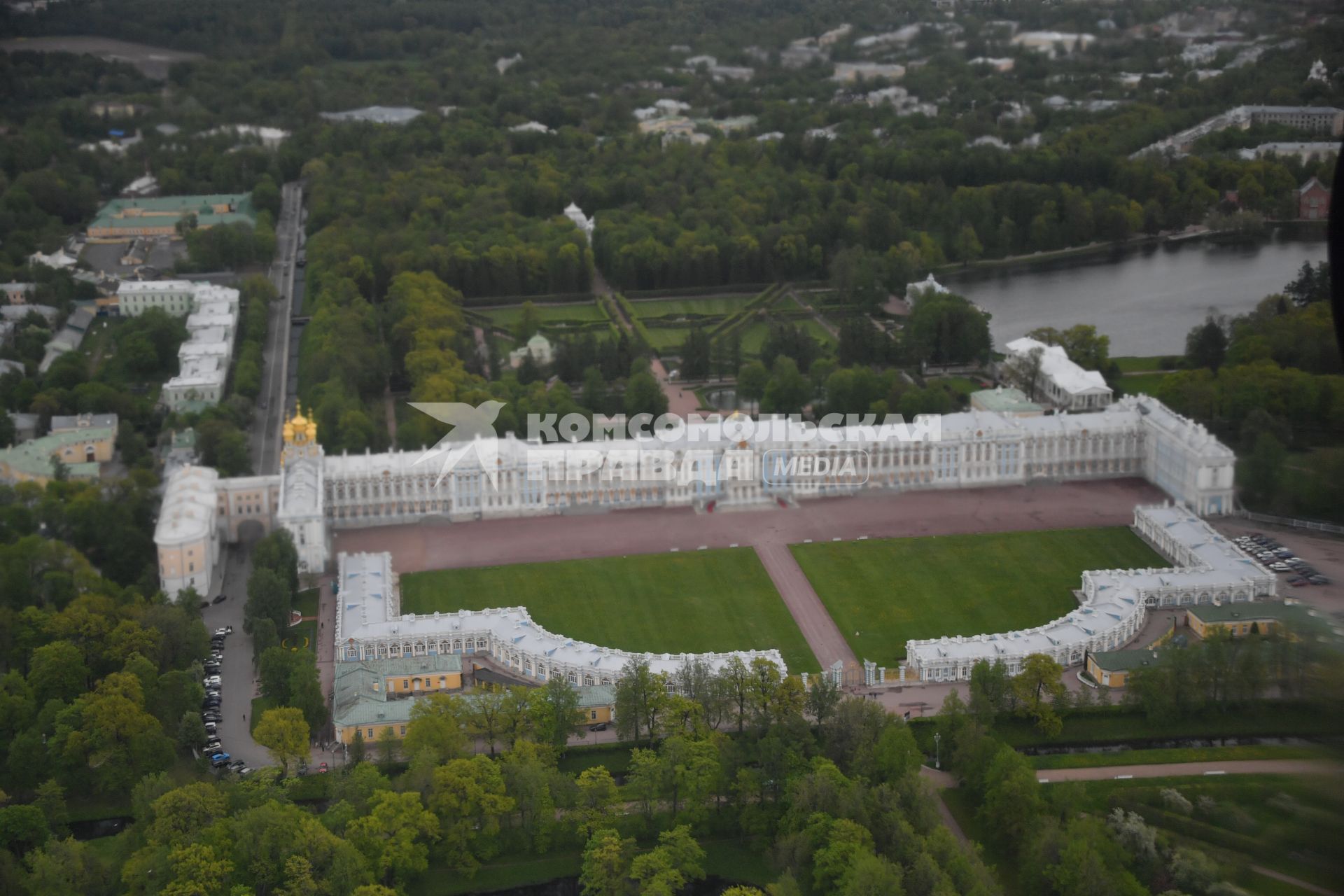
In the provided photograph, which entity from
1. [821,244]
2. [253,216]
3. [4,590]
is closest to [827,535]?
[4,590]

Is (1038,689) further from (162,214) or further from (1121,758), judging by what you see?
(162,214)

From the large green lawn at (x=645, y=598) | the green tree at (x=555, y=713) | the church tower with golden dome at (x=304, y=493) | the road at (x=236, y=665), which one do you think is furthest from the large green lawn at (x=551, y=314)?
the green tree at (x=555, y=713)

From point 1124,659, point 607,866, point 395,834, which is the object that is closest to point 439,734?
point 395,834

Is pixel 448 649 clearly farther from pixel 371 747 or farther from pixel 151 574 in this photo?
pixel 151 574

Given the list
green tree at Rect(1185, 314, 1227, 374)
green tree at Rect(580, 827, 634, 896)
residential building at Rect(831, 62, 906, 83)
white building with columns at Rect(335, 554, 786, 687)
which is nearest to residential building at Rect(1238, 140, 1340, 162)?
green tree at Rect(1185, 314, 1227, 374)

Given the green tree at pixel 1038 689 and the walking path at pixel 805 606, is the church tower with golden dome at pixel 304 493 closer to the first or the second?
the walking path at pixel 805 606
